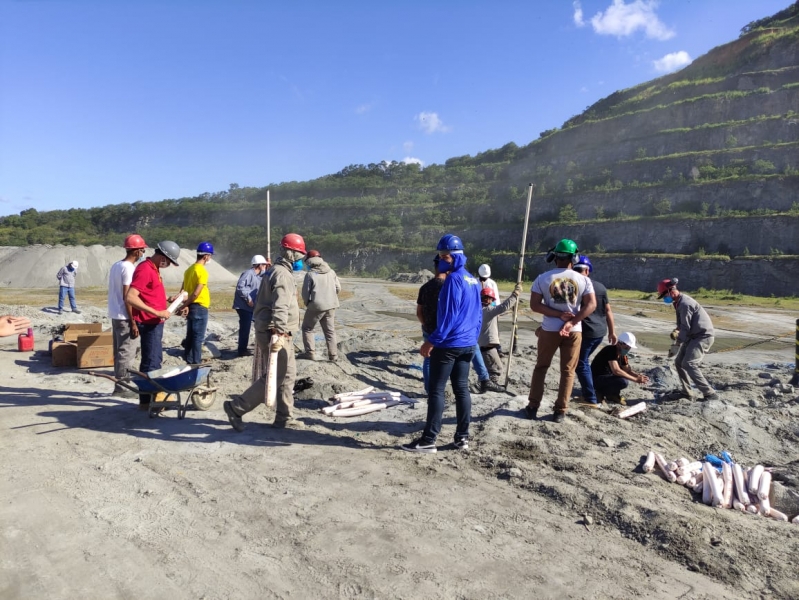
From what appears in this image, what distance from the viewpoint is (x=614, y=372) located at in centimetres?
689

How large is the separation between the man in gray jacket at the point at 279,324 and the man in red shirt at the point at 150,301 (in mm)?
1399

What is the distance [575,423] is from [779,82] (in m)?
62.0

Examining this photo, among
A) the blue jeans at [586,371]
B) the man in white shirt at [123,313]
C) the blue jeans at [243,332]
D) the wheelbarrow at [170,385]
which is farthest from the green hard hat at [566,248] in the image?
the blue jeans at [243,332]

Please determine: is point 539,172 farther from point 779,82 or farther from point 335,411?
point 335,411

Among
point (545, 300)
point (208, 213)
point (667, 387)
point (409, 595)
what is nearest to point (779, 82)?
point (667, 387)

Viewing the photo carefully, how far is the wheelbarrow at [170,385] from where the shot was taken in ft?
17.8

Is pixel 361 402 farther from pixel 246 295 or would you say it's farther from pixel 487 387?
pixel 246 295

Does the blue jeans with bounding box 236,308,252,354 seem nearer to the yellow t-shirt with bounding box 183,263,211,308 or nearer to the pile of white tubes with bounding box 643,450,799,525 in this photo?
the yellow t-shirt with bounding box 183,263,211,308

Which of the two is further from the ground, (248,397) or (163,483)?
(248,397)

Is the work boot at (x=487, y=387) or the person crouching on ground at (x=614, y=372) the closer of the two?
the person crouching on ground at (x=614, y=372)

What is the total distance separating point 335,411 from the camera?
19.8 ft

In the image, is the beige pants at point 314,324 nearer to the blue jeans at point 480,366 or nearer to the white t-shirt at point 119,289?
the blue jeans at point 480,366

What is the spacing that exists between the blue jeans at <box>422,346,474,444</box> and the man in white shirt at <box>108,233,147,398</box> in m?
3.45

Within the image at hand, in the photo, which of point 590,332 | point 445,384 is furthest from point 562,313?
point 445,384
